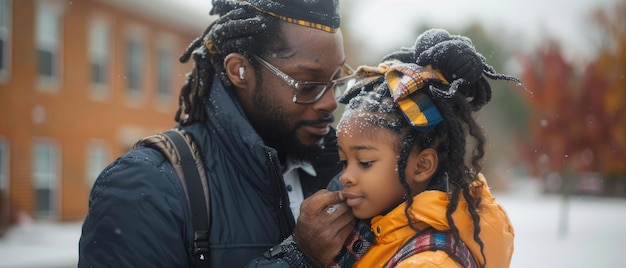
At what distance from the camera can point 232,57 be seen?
9.28ft

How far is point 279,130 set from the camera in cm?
280

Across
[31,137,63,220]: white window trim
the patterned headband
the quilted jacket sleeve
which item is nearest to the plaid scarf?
the patterned headband

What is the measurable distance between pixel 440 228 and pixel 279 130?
0.86 metres

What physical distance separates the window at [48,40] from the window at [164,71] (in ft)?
14.8

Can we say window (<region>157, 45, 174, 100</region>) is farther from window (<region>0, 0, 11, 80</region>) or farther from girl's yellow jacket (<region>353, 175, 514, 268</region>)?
girl's yellow jacket (<region>353, 175, 514, 268</region>)

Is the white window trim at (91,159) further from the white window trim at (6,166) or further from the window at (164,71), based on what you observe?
the window at (164,71)

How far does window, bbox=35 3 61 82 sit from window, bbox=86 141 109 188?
2.49m

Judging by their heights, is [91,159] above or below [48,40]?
below

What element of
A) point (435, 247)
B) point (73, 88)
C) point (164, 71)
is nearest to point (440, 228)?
point (435, 247)

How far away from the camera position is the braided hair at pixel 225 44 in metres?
2.80

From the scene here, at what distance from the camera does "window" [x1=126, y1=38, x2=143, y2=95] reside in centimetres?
2016

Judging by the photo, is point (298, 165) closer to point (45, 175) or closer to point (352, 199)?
point (352, 199)

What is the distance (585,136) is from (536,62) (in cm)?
336

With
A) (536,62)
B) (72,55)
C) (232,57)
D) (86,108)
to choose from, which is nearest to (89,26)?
(72,55)
